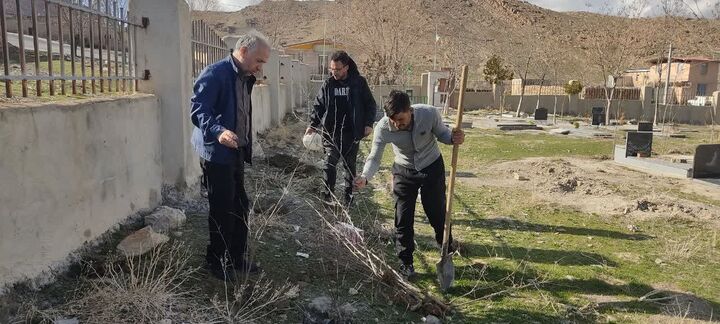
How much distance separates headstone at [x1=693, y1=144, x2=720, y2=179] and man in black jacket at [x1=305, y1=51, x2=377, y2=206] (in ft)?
20.6

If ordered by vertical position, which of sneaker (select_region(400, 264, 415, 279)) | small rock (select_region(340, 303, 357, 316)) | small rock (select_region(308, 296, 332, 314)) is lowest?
small rock (select_region(340, 303, 357, 316))

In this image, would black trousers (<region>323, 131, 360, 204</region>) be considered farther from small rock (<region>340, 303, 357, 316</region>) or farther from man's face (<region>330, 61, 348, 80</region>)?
small rock (<region>340, 303, 357, 316</region>)

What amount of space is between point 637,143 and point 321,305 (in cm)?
969

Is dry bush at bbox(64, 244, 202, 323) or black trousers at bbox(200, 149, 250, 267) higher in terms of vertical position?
Answer: black trousers at bbox(200, 149, 250, 267)

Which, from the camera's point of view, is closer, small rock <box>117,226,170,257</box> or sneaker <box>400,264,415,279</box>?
small rock <box>117,226,170,257</box>

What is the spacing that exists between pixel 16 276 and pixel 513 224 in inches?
183

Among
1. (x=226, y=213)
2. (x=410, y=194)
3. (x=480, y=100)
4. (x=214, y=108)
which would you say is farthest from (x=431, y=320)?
(x=480, y=100)

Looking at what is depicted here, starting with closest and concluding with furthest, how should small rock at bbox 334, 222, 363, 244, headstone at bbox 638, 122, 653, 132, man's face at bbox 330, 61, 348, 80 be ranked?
small rock at bbox 334, 222, 363, 244 → man's face at bbox 330, 61, 348, 80 → headstone at bbox 638, 122, 653, 132

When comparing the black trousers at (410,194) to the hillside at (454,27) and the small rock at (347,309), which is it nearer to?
the small rock at (347,309)

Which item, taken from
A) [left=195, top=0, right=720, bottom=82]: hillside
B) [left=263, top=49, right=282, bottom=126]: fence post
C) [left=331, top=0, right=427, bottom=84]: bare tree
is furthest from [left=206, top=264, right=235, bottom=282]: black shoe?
[left=195, top=0, right=720, bottom=82]: hillside

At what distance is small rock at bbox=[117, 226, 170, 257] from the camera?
12.0 feet

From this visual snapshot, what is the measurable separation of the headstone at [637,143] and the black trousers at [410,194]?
832 centimetres

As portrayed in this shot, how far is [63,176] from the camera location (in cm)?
327

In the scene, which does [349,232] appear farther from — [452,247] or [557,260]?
[557,260]
